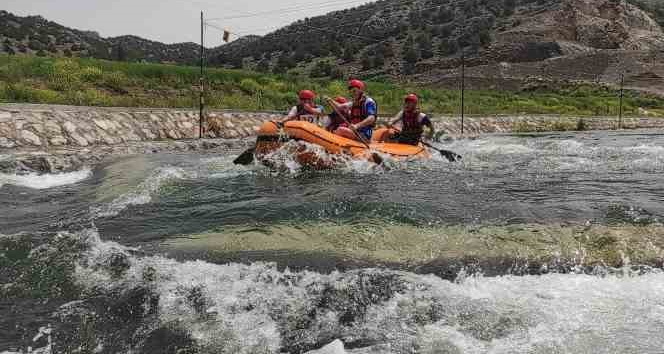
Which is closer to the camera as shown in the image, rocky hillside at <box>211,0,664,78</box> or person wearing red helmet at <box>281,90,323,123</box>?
person wearing red helmet at <box>281,90,323,123</box>

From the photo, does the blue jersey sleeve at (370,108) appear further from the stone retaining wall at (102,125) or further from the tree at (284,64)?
the tree at (284,64)

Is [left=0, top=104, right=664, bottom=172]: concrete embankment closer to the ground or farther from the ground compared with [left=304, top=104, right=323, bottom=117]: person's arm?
closer to the ground

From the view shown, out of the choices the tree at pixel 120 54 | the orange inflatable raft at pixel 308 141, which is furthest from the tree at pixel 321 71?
the orange inflatable raft at pixel 308 141

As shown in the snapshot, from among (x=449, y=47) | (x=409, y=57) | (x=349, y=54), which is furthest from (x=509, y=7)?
(x=349, y=54)

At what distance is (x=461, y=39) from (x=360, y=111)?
47.3 metres

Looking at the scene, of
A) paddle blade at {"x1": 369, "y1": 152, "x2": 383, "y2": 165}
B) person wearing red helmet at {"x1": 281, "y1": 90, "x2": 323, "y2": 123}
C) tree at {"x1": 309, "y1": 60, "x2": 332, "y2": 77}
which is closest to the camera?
paddle blade at {"x1": 369, "y1": 152, "x2": 383, "y2": 165}

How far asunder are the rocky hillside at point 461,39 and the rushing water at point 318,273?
1553 inches

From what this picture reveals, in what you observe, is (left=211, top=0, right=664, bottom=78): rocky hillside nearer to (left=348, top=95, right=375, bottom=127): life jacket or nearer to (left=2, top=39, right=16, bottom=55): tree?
(left=2, top=39, right=16, bottom=55): tree

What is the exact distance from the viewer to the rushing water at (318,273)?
3.24m

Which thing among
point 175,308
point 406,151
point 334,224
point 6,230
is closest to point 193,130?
point 406,151

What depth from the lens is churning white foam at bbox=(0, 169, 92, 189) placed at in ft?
27.8

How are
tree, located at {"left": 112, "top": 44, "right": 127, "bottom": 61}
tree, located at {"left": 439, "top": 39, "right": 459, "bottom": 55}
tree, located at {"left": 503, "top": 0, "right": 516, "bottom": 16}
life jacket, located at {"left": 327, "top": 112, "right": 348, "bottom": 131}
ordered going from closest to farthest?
life jacket, located at {"left": 327, "top": 112, "right": 348, "bottom": 131} → tree, located at {"left": 112, "top": 44, "right": 127, "bottom": 61} → tree, located at {"left": 439, "top": 39, "right": 459, "bottom": 55} → tree, located at {"left": 503, "top": 0, "right": 516, "bottom": 16}

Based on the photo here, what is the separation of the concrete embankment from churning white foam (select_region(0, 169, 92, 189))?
14.3 inches

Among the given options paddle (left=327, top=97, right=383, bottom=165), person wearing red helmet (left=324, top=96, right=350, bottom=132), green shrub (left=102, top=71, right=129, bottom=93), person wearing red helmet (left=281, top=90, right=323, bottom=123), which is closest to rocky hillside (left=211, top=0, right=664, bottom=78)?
green shrub (left=102, top=71, right=129, bottom=93)
